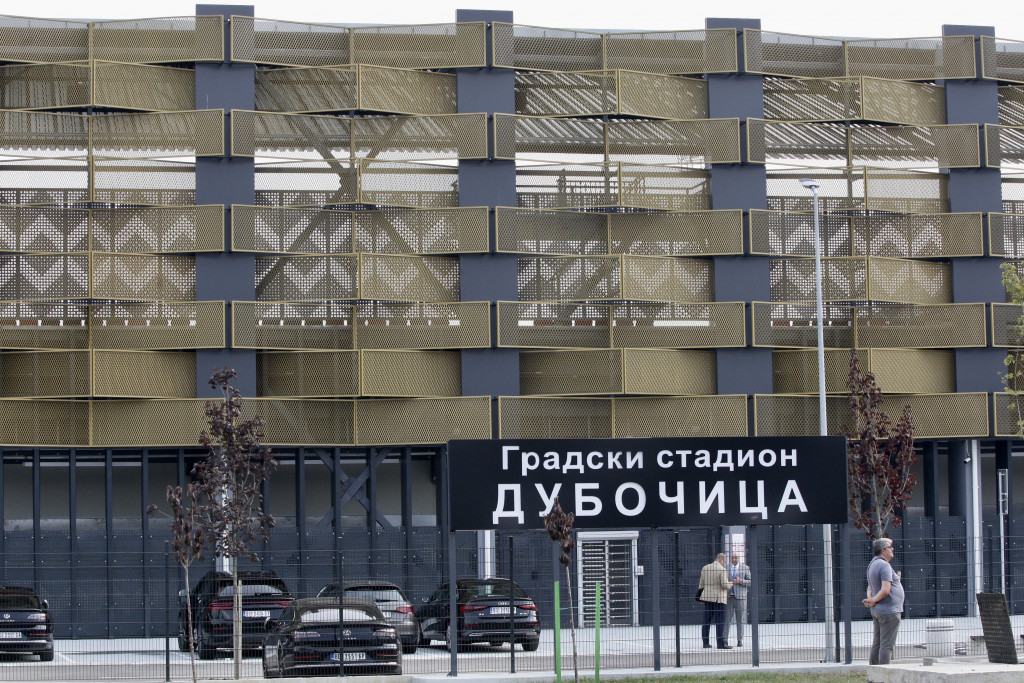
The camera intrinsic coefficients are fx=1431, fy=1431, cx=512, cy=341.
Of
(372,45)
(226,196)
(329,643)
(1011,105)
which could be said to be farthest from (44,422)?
(1011,105)

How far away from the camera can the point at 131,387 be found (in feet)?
109

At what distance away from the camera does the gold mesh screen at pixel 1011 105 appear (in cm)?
3772

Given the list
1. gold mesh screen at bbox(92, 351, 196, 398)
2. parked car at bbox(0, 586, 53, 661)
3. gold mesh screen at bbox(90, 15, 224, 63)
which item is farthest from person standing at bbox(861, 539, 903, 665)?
gold mesh screen at bbox(90, 15, 224, 63)

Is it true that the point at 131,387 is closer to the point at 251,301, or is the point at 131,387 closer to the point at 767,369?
the point at 251,301

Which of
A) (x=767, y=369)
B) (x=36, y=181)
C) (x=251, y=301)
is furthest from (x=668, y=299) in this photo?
(x=36, y=181)

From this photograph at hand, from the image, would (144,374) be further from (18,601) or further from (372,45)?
(18,601)

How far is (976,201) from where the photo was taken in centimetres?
3697

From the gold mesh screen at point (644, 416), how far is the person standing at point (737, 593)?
9897mm

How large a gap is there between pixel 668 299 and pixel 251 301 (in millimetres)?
10187

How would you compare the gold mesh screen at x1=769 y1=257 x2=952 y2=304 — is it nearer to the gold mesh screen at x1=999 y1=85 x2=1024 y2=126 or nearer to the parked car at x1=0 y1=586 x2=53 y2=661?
the gold mesh screen at x1=999 y1=85 x2=1024 y2=126

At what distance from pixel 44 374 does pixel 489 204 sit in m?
11.2

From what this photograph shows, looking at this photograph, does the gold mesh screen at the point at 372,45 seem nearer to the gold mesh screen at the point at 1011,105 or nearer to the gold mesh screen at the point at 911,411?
the gold mesh screen at the point at 911,411

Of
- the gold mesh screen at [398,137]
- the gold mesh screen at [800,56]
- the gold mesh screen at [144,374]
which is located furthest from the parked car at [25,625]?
the gold mesh screen at [800,56]

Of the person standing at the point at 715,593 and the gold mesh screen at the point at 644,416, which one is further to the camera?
the gold mesh screen at the point at 644,416
